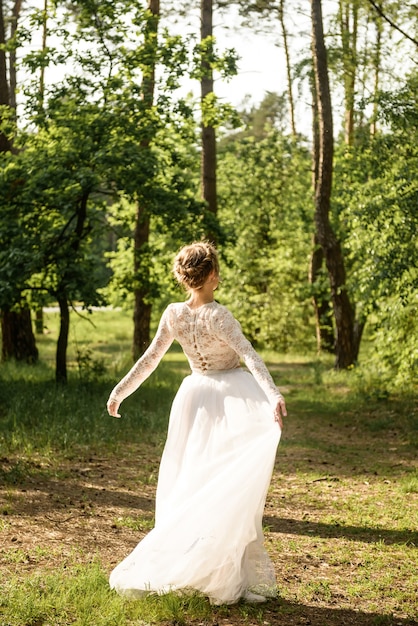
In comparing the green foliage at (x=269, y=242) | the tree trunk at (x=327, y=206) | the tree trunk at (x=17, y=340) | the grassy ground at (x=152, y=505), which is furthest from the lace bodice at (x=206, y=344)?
the green foliage at (x=269, y=242)

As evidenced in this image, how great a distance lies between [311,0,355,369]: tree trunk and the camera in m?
15.3

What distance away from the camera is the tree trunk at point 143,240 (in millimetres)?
13383

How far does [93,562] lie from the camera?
5969 millimetres

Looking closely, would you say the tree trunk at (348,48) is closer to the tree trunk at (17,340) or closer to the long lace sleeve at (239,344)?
the tree trunk at (17,340)

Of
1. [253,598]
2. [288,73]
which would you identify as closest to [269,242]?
[288,73]

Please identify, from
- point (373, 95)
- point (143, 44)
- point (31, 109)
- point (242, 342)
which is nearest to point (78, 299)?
point (31, 109)

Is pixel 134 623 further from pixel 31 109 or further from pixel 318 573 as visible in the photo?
pixel 31 109

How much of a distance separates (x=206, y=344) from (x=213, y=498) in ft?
3.29

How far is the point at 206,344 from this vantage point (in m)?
5.36

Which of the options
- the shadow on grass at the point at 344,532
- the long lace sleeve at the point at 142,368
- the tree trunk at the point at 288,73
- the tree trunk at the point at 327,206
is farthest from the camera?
the tree trunk at the point at 288,73

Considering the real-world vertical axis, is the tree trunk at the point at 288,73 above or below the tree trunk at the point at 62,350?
above

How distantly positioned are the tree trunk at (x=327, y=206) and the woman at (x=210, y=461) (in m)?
9.81

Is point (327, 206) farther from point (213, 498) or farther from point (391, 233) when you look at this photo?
point (213, 498)

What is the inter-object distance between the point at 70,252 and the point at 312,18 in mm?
6700
